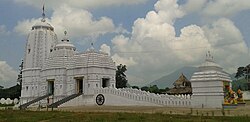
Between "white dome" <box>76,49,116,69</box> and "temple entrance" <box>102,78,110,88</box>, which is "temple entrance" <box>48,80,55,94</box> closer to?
"white dome" <box>76,49,116,69</box>

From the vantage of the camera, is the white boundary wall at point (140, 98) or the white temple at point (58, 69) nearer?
the white boundary wall at point (140, 98)

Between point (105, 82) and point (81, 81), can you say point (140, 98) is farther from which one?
point (81, 81)

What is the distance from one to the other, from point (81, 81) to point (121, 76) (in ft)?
65.1

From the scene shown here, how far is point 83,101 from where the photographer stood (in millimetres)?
35625

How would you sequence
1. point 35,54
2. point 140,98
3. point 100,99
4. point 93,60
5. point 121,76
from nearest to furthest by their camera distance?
1. point 140,98
2. point 100,99
3. point 93,60
4. point 35,54
5. point 121,76

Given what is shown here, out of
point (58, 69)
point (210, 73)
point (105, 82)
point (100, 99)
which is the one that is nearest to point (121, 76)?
point (105, 82)

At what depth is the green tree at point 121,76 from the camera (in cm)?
5622

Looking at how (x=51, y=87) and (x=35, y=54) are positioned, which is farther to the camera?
(x=35, y=54)

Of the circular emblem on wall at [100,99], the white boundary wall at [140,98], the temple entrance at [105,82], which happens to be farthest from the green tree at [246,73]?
the circular emblem on wall at [100,99]

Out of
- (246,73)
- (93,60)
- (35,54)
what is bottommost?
(246,73)

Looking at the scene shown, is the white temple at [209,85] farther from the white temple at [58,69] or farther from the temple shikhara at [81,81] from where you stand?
the white temple at [58,69]

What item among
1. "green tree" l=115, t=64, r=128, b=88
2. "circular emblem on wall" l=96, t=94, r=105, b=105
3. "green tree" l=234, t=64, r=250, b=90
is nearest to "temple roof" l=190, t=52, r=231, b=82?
"circular emblem on wall" l=96, t=94, r=105, b=105

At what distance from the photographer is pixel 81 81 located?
3834 cm

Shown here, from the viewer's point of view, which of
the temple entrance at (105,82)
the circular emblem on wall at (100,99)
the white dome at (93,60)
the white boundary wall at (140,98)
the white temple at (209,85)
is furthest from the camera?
the temple entrance at (105,82)
